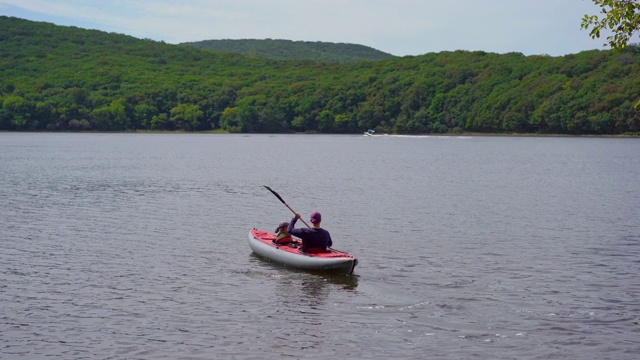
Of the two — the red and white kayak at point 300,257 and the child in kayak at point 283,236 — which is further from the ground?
the child in kayak at point 283,236

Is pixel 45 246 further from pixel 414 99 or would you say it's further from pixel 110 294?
pixel 414 99

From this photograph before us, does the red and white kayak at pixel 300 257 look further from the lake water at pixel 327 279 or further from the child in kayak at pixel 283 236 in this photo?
the lake water at pixel 327 279

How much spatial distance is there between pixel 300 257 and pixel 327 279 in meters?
1.32

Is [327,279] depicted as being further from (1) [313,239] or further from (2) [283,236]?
(2) [283,236]

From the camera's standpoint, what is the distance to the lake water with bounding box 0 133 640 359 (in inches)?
635

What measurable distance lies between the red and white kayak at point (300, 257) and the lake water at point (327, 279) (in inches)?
12.3

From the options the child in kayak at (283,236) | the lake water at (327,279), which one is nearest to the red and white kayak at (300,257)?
the child in kayak at (283,236)

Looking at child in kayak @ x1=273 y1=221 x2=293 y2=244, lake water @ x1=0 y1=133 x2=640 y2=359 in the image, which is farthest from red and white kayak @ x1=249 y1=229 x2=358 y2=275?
lake water @ x1=0 y1=133 x2=640 y2=359

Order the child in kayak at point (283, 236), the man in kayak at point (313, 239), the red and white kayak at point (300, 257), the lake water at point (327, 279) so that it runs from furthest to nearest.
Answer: the child in kayak at point (283, 236)
the man in kayak at point (313, 239)
the red and white kayak at point (300, 257)
the lake water at point (327, 279)

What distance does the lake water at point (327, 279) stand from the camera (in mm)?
16125

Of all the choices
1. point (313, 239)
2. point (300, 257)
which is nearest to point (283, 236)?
point (300, 257)

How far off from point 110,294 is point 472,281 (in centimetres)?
972

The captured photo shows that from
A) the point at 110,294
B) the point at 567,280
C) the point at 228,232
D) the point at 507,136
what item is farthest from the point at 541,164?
the point at 507,136

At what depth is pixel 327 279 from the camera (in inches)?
882
